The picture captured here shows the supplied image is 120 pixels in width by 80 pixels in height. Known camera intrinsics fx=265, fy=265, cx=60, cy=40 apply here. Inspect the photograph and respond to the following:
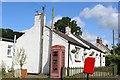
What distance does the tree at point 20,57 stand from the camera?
947 inches

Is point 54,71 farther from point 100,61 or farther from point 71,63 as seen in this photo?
point 100,61

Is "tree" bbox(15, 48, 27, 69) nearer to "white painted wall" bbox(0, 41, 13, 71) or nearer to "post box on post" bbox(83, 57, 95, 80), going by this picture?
"white painted wall" bbox(0, 41, 13, 71)

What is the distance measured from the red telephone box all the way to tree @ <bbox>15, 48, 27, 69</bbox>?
318 cm

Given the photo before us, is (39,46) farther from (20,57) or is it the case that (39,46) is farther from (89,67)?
(89,67)

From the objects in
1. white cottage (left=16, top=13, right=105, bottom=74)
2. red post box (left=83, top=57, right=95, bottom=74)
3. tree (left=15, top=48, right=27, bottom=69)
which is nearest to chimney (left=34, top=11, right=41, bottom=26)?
white cottage (left=16, top=13, right=105, bottom=74)

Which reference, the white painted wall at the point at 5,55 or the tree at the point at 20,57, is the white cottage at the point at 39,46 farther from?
the white painted wall at the point at 5,55

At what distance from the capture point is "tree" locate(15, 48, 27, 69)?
78.9ft

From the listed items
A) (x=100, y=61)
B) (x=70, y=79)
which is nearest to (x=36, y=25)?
(x=70, y=79)

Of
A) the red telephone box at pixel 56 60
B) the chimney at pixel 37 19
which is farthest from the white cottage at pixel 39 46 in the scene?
the red telephone box at pixel 56 60

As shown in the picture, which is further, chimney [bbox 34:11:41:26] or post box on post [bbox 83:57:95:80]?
chimney [bbox 34:11:41:26]

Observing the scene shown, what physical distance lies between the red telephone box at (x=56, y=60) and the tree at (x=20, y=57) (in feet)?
10.4

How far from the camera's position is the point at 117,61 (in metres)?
31.3

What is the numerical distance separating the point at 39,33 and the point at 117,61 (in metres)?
11.2

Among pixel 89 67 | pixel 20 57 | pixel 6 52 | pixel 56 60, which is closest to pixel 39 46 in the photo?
pixel 20 57
